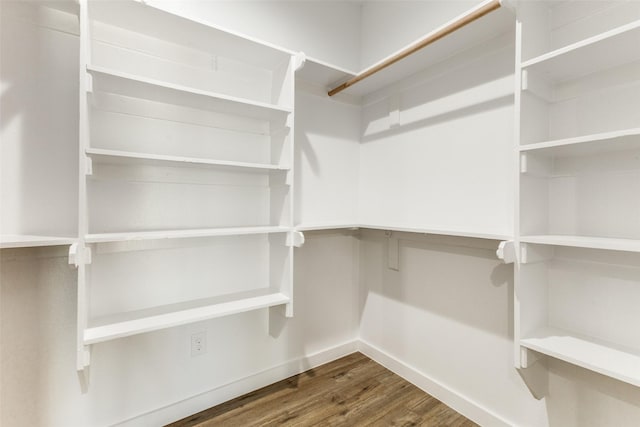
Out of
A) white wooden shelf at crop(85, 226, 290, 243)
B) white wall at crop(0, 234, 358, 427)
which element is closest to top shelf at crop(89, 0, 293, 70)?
white wooden shelf at crop(85, 226, 290, 243)

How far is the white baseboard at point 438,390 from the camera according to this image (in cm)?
144

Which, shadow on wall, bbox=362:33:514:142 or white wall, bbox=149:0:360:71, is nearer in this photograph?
shadow on wall, bbox=362:33:514:142

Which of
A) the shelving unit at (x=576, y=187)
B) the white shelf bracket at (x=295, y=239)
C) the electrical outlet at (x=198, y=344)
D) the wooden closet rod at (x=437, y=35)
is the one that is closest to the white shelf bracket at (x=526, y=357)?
the shelving unit at (x=576, y=187)

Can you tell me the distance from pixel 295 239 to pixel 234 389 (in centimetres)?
95

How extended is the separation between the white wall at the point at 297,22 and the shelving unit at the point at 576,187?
4.02 feet

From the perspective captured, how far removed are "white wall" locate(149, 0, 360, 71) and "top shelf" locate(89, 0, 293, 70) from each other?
0.21 metres

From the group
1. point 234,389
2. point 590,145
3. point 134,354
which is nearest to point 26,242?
point 134,354

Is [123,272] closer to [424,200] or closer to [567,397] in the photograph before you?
[424,200]

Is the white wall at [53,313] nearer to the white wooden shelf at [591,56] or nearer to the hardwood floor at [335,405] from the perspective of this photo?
the hardwood floor at [335,405]

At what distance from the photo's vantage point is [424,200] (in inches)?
68.6

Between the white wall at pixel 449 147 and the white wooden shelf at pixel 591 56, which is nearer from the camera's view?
the white wooden shelf at pixel 591 56

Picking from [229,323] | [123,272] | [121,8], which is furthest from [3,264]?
[121,8]

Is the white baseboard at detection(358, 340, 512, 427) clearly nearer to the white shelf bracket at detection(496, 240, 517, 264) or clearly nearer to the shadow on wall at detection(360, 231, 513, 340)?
the shadow on wall at detection(360, 231, 513, 340)

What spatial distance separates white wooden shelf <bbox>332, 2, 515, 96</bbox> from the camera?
1.26 meters
